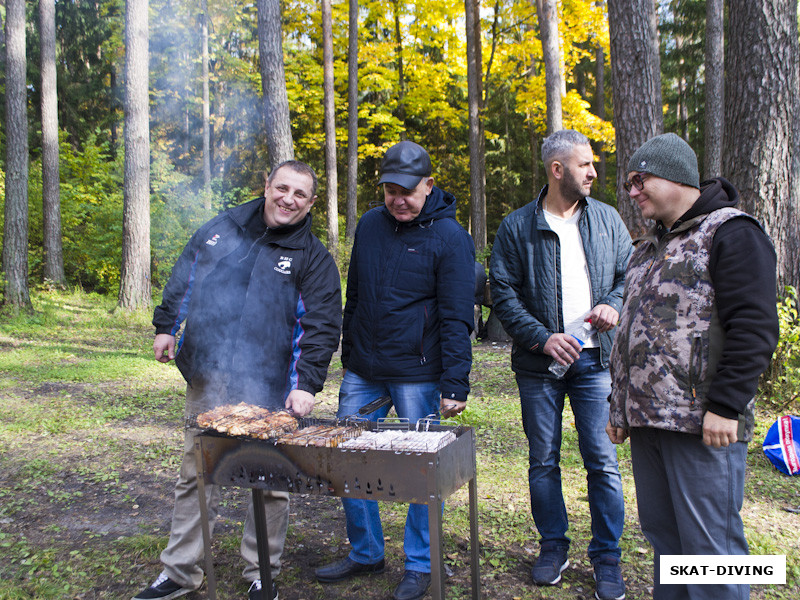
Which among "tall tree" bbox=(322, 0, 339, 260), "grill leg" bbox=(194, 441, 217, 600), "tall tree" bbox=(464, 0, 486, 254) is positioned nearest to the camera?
"grill leg" bbox=(194, 441, 217, 600)

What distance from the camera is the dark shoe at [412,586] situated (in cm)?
329

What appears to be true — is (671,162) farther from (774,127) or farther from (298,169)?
(774,127)

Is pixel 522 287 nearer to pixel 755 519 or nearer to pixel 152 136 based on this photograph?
pixel 755 519

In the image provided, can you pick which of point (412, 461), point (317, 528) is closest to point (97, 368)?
point (317, 528)

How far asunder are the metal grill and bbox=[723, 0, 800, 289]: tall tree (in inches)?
196

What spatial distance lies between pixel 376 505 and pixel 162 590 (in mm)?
1181

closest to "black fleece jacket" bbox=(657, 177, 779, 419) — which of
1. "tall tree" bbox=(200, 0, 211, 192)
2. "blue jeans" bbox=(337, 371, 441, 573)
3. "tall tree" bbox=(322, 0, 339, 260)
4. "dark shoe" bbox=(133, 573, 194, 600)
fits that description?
"blue jeans" bbox=(337, 371, 441, 573)

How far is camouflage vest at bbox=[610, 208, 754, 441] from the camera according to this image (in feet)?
7.73

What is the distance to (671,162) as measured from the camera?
2518 mm

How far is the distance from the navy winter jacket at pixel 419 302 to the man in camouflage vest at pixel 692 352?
0.93m

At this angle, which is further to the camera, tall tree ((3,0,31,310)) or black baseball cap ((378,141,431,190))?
tall tree ((3,0,31,310))

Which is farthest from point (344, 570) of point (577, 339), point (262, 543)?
point (577, 339)

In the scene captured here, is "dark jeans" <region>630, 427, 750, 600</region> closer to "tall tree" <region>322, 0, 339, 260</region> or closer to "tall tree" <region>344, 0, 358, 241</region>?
"tall tree" <region>322, 0, 339, 260</region>

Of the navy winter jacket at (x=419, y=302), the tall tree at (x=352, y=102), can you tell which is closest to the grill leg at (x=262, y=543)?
the navy winter jacket at (x=419, y=302)
